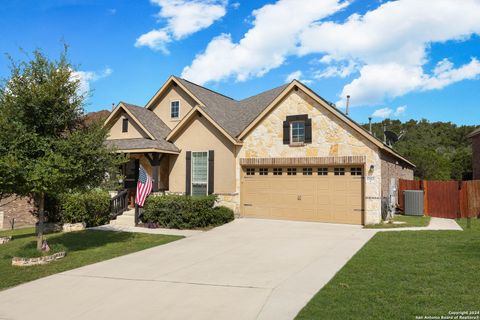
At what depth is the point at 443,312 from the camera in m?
5.25

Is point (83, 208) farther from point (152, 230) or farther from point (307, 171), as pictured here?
point (307, 171)

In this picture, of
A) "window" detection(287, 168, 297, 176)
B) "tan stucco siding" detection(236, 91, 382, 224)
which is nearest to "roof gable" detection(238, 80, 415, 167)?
"tan stucco siding" detection(236, 91, 382, 224)

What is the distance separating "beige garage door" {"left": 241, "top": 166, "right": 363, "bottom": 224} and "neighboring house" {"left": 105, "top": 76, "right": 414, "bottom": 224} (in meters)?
0.04

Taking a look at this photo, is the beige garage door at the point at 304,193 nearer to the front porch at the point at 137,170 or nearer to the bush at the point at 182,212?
the bush at the point at 182,212

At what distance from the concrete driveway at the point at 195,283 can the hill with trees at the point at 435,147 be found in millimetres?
27956

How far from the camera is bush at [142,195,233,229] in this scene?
563 inches

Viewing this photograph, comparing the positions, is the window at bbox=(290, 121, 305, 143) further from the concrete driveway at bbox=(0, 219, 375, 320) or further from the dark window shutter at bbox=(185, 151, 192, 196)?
the concrete driveway at bbox=(0, 219, 375, 320)

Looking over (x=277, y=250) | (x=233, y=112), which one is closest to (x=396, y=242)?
(x=277, y=250)

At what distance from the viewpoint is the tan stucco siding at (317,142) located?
14227 mm

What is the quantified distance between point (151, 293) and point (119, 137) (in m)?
14.0

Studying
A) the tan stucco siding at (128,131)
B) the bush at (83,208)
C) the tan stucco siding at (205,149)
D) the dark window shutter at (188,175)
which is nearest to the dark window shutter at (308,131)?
the tan stucco siding at (205,149)

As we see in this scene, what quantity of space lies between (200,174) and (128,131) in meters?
4.69

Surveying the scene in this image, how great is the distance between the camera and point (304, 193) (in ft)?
51.2

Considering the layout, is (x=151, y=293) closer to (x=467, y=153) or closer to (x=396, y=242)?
(x=396, y=242)
